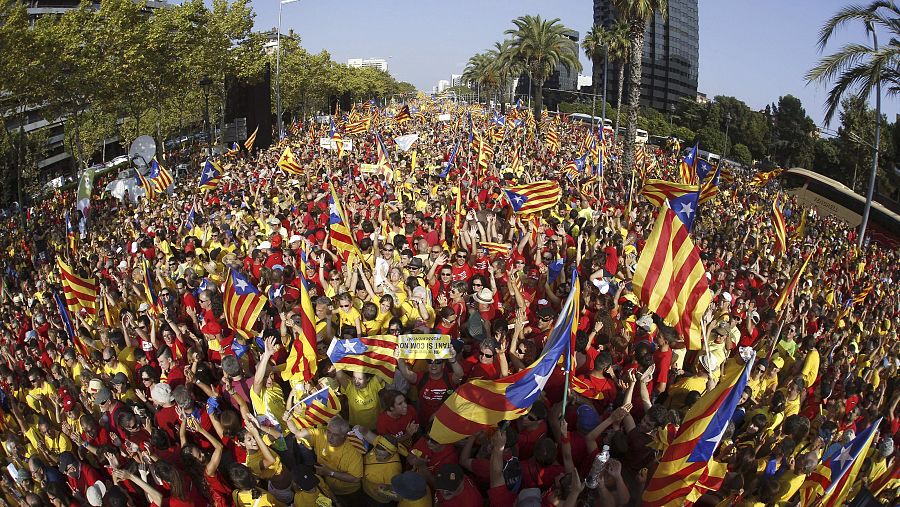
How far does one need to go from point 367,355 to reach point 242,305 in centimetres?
229

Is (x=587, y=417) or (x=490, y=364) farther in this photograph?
(x=490, y=364)

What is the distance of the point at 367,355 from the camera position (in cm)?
520

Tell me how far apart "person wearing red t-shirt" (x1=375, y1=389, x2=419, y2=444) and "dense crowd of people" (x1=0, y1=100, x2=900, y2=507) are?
0.02m

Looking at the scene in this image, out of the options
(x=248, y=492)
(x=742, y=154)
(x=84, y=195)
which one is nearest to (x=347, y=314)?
(x=248, y=492)

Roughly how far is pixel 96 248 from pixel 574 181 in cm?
1226

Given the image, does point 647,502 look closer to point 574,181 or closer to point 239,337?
point 239,337

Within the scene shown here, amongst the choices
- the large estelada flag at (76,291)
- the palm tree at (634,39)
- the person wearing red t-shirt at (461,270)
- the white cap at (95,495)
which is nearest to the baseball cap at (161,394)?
the white cap at (95,495)

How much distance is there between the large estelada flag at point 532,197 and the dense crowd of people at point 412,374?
0.41 meters

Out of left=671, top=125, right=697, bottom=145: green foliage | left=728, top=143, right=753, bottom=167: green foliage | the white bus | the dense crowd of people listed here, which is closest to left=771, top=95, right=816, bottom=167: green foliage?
left=728, top=143, right=753, bottom=167: green foliage

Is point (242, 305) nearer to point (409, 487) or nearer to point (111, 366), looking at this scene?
point (111, 366)

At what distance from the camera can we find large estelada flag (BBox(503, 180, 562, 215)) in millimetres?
10500

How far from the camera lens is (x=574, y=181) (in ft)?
55.9

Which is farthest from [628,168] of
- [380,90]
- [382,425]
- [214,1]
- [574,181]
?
[380,90]

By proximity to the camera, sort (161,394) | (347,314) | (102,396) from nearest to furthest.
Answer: (161,394) → (102,396) → (347,314)
